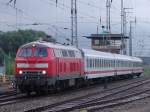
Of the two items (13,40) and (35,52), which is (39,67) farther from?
(13,40)

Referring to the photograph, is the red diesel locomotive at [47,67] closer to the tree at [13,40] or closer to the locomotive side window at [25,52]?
the locomotive side window at [25,52]

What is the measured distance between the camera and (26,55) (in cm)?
2775

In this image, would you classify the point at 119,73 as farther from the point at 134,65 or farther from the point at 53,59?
the point at 53,59

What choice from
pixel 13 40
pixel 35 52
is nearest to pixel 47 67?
pixel 35 52

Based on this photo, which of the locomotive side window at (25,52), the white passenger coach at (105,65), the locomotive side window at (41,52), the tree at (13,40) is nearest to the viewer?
the locomotive side window at (41,52)

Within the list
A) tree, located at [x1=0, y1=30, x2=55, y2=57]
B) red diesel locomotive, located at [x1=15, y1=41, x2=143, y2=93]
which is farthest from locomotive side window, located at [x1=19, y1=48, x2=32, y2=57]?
tree, located at [x1=0, y1=30, x2=55, y2=57]

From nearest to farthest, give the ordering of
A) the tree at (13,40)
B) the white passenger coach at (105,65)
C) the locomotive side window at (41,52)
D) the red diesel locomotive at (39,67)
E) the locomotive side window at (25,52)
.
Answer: the red diesel locomotive at (39,67) < the locomotive side window at (41,52) < the locomotive side window at (25,52) < the white passenger coach at (105,65) < the tree at (13,40)

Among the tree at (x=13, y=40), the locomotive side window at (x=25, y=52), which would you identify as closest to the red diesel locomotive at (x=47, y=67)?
the locomotive side window at (x=25, y=52)

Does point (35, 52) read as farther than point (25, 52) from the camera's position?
No

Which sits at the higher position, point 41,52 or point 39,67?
point 41,52

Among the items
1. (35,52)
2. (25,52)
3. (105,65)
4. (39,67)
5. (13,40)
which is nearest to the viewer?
(39,67)

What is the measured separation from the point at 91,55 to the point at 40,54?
13583 mm

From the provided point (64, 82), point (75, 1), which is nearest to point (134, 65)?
point (75, 1)

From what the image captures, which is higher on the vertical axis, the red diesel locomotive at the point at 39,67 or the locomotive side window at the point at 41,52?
the locomotive side window at the point at 41,52
